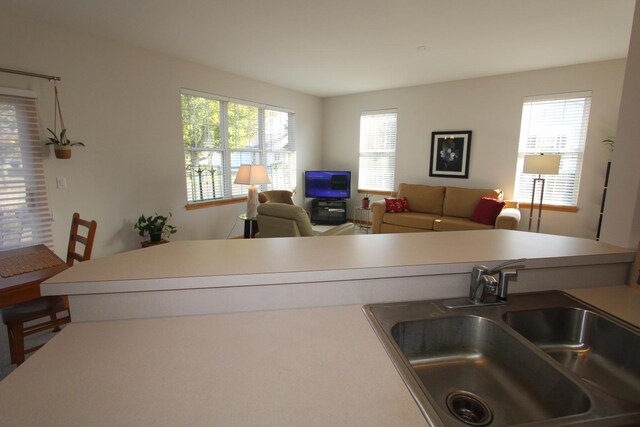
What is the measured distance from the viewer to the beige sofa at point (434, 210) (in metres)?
4.34

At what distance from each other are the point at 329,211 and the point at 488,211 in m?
2.77

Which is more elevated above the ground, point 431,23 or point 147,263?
point 431,23

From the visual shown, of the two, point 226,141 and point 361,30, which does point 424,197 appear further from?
point 226,141

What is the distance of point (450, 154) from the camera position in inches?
197

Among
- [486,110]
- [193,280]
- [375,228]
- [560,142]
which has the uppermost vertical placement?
[486,110]

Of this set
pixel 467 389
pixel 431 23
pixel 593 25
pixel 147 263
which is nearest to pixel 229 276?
pixel 147 263

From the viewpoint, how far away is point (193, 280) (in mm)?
957

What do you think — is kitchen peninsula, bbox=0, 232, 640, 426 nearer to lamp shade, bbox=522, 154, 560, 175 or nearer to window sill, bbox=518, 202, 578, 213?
lamp shade, bbox=522, 154, 560, 175

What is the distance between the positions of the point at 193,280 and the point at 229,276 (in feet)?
0.36

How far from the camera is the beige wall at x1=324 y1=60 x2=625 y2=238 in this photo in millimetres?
3885

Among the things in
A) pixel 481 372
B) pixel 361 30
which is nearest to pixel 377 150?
pixel 361 30

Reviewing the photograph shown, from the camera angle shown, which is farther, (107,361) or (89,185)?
(89,185)

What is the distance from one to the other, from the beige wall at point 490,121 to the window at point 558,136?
8cm

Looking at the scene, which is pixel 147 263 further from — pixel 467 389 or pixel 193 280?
pixel 467 389
